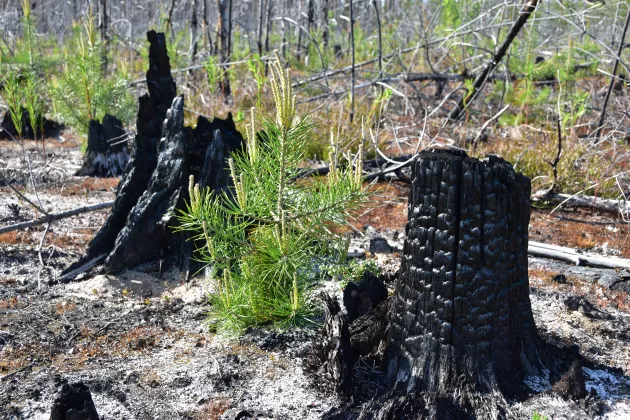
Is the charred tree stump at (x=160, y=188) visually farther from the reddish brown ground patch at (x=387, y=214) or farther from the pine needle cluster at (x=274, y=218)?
the reddish brown ground patch at (x=387, y=214)

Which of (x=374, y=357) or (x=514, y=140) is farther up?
(x=514, y=140)

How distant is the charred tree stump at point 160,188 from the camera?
448cm

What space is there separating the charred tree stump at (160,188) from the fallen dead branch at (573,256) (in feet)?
8.82

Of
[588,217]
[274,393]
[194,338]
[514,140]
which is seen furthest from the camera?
[514,140]

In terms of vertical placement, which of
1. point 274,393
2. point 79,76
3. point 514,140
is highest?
point 79,76

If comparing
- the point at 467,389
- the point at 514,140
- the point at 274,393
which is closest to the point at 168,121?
the point at 274,393

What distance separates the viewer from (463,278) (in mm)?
2832

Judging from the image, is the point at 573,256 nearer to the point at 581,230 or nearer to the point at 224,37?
the point at 581,230

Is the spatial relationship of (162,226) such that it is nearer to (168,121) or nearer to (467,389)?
(168,121)

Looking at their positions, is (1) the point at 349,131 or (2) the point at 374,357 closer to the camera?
(2) the point at 374,357

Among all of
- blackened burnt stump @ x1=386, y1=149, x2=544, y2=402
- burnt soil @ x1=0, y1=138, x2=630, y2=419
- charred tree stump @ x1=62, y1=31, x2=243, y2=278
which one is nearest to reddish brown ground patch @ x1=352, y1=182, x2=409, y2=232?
burnt soil @ x1=0, y1=138, x2=630, y2=419

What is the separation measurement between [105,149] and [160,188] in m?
3.31

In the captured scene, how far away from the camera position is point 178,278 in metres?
4.57

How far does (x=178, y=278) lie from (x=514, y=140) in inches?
217
